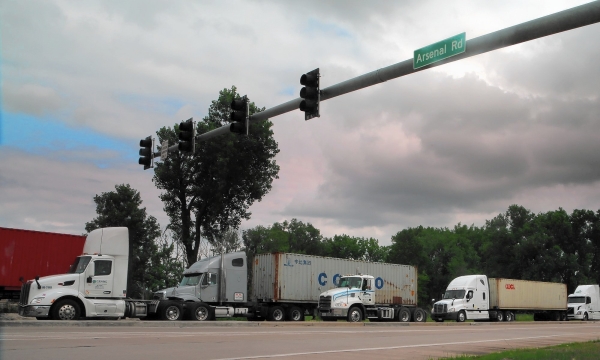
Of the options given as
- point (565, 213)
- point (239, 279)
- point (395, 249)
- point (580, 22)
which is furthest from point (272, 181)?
point (395, 249)

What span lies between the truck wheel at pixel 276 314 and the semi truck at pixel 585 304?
32.0 meters

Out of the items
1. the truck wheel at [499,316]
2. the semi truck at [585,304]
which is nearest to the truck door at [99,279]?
the truck wheel at [499,316]

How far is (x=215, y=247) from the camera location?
51.7 metres

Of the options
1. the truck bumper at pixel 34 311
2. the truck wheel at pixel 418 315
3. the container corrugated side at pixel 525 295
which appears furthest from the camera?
the container corrugated side at pixel 525 295

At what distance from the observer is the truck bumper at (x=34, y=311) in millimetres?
22922

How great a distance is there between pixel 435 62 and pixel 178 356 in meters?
7.35

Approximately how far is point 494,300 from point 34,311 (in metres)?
32.9

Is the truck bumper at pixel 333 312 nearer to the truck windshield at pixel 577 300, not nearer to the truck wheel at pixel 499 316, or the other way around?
the truck wheel at pixel 499 316

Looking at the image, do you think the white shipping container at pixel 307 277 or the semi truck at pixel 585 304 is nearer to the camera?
the white shipping container at pixel 307 277

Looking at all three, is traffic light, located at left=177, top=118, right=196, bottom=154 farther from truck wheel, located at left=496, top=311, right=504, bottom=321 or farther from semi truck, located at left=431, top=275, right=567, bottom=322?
truck wheel, located at left=496, top=311, right=504, bottom=321

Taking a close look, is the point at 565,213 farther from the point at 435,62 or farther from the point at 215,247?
the point at 435,62

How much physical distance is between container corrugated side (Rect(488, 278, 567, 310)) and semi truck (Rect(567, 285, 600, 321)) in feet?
3.60

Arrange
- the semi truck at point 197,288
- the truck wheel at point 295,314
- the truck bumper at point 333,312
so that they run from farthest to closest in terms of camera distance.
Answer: the truck wheel at point 295,314, the truck bumper at point 333,312, the semi truck at point 197,288

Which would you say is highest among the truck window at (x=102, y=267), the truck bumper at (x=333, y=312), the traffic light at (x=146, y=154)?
the traffic light at (x=146, y=154)
